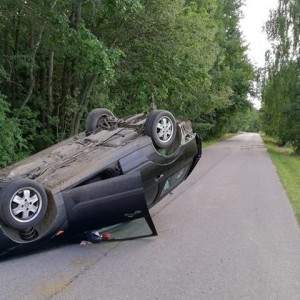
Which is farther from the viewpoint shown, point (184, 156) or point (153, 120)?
point (184, 156)

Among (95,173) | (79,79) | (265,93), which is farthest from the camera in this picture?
(265,93)

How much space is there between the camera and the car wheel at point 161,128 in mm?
6246

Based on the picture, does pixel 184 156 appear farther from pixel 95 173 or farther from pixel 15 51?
pixel 15 51

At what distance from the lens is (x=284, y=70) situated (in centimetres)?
2786

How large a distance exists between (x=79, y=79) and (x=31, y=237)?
12726 millimetres

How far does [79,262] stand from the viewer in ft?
17.1

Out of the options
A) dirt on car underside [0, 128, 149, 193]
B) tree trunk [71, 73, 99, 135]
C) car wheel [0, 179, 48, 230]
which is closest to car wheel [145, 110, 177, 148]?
dirt on car underside [0, 128, 149, 193]

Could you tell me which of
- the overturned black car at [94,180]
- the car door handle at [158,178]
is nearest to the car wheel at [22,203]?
the overturned black car at [94,180]

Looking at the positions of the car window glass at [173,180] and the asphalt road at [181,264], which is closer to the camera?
the asphalt road at [181,264]

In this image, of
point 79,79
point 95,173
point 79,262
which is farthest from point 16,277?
point 79,79

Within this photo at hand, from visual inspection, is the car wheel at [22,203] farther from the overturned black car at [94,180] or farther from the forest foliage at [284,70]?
the forest foliage at [284,70]

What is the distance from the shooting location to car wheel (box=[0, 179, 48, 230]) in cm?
474

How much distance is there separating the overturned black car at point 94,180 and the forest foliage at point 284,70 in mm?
21499

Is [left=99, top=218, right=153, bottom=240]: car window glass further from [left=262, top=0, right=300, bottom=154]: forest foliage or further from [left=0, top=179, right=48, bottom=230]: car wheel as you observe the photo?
[left=262, top=0, right=300, bottom=154]: forest foliage
